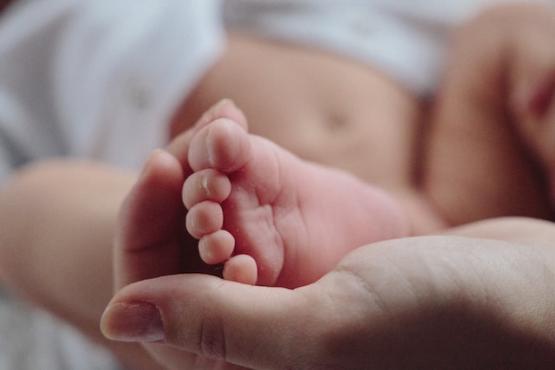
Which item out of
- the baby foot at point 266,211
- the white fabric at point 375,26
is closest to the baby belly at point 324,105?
the white fabric at point 375,26

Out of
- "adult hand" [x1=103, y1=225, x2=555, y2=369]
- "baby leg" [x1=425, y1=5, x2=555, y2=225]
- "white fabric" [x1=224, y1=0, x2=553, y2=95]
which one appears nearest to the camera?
"adult hand" [x1=103, y1=225, x2=555, y2=369]

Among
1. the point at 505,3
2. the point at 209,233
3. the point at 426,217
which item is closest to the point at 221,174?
the point at 209,233

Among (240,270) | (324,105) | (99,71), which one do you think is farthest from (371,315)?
(99,71)

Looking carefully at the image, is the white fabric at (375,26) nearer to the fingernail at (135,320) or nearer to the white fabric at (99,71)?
the white fabric at (99,71)

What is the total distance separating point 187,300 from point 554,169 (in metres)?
0.44

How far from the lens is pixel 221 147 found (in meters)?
0.39

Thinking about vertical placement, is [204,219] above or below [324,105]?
below

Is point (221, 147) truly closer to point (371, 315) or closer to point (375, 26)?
point (371, 315)

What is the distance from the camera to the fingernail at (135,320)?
377mm

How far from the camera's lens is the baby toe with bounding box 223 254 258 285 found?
0.38 metres

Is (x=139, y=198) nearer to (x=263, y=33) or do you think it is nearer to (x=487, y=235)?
(x=487, y=235)

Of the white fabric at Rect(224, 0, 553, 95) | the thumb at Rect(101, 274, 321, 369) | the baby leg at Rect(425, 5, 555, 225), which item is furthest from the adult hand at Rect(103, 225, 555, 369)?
the white fabric at Rect(224, 0, 553, 95)

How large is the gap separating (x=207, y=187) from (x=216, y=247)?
33mm

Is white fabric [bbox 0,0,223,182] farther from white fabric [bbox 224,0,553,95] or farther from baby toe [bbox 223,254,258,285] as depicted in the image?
baby toe [bbox 223,254,258,285]
